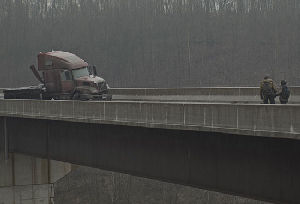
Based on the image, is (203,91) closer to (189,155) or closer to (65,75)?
(65,75)

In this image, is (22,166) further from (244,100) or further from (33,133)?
(244,100)

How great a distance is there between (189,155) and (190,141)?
1.51 ft

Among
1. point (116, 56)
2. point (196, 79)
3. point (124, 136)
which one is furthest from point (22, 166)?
point (116, 56)

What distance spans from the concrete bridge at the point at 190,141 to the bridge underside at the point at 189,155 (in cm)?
3

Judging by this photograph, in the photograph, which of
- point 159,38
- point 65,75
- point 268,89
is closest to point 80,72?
point 65,75

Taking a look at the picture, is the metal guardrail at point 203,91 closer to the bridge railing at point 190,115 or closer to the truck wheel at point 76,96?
the truck wheel at point 76,96

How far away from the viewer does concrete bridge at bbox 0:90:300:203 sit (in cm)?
1289

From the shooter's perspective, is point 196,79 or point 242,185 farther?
point 196,79

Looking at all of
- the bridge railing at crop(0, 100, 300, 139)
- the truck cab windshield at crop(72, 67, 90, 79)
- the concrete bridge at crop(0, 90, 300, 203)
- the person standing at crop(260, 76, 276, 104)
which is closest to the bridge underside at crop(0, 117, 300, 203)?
the concrete bridge at crop(0, 90, 300, 203)

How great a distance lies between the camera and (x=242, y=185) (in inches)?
555

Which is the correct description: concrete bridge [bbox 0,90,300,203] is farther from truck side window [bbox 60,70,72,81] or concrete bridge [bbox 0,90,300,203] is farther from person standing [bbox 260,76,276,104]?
truck side window [bbox 60,70,72,81]

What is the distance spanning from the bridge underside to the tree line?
225 feet

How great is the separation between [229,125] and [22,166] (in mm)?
18402

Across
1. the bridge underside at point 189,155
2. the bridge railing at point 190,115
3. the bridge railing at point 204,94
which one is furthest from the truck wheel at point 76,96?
the bridge railing at point 190,115
